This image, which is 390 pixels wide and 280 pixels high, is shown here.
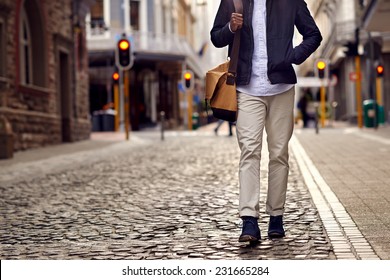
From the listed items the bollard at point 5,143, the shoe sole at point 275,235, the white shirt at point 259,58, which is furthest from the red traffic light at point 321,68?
the white shirt at point 259,58

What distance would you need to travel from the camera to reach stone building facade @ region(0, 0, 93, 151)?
17062 mm

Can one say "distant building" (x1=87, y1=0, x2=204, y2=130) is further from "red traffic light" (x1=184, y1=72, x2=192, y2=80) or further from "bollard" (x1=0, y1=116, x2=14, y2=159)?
"bollard" (x1=0, y1=116, x2=14, y2=159)

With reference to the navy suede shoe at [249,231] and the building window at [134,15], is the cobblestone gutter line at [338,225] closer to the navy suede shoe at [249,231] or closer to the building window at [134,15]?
the navy suede shoe at [249,231]

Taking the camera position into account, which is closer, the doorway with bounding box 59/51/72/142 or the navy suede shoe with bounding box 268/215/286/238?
the navy suede shoe with bounding box 268/215/286/238

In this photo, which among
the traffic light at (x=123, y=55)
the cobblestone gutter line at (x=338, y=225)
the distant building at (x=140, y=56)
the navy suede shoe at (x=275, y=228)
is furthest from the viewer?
the distant building at (x=140, y=56)

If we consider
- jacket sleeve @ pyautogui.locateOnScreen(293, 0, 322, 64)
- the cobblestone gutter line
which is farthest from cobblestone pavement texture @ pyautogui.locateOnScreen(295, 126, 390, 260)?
jacket sleeve @ pyautogui.locateOnScreen(293, 0, 322, 64)

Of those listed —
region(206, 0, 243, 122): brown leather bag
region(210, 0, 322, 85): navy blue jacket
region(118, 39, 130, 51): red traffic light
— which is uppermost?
region(118, 39, 130, 51): red traffic light

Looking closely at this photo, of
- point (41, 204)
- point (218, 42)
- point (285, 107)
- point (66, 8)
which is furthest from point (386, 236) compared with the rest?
point (66, 8)

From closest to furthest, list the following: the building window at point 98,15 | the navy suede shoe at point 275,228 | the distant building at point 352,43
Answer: the navy suede shoe at point 275,228, the distant building at point 352,43, the building window at point 98,15

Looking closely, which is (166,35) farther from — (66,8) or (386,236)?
(386,236)

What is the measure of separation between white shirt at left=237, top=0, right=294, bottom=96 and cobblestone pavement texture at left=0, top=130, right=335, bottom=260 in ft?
2.92

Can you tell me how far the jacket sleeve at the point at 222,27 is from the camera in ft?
15.5

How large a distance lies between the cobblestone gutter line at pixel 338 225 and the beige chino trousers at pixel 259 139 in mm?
473
